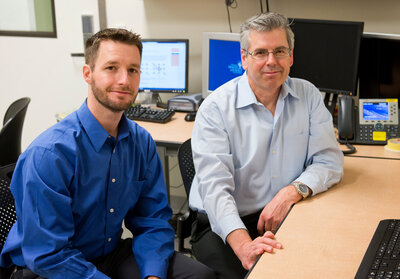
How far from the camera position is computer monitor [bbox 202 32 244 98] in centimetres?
285

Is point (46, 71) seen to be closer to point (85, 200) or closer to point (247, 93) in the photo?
point (247, 93)

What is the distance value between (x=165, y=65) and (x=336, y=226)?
1911 mm

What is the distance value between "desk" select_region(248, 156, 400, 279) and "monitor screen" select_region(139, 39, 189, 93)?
1427 mm

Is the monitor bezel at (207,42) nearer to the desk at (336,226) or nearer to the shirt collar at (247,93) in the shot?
the shirt collar at (247,93)

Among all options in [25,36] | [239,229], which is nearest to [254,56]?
[239,229]

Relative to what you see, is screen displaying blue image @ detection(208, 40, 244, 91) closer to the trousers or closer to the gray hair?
the gray hair

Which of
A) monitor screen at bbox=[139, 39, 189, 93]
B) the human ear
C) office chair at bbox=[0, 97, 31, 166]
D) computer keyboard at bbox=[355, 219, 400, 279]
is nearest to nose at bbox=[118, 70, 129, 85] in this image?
the human ear

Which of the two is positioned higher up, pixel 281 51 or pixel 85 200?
pixel 281 51

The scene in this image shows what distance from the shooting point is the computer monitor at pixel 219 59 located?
2.85 m

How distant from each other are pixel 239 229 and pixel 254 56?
0.67 metres

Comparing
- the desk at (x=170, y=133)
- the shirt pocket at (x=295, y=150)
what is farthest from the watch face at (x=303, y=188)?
the desk at (x=170, y=133)

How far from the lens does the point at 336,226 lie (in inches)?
58.0

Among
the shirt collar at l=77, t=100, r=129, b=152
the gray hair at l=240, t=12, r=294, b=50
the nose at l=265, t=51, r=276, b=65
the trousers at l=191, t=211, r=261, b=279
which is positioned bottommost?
the trousers at l=191, t=211, r=261, b=279

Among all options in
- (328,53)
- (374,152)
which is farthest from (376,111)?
(328,53)
